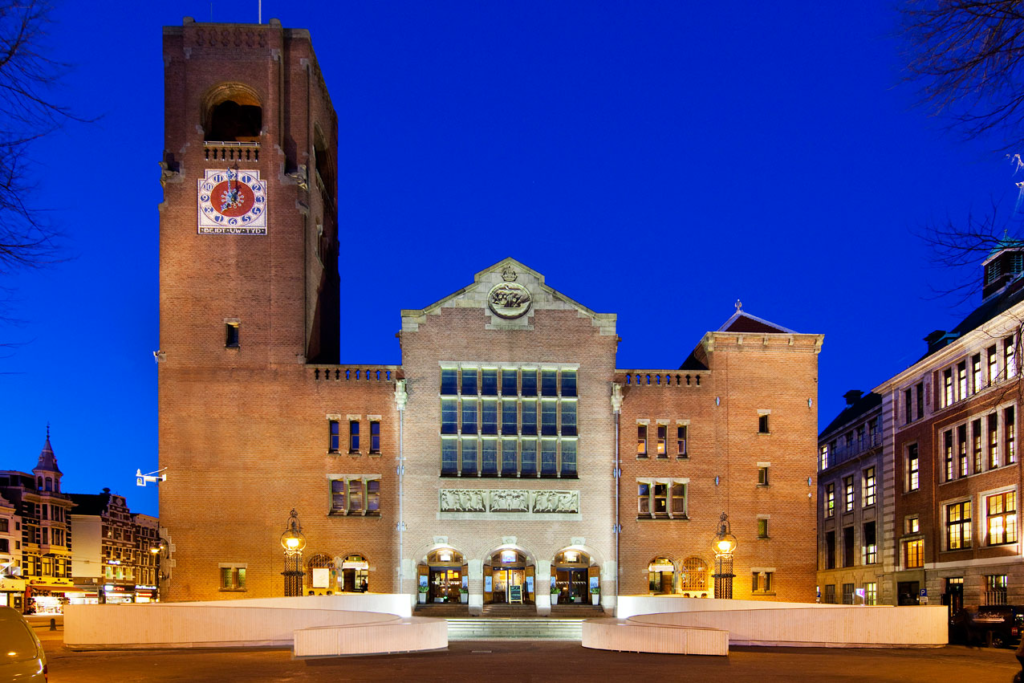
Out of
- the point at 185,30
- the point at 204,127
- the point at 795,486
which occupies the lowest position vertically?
the point at 795,486

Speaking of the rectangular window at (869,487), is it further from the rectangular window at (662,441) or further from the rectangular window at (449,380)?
the rectangular window at (449,380)

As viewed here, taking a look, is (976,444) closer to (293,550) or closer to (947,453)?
(947,453)

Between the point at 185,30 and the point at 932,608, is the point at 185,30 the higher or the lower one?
the higher one

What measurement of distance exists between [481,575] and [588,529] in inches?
202

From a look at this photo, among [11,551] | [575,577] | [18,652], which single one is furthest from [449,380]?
[11,551]

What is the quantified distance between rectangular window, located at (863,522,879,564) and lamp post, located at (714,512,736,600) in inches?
579

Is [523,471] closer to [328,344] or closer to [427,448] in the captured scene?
[427,448]

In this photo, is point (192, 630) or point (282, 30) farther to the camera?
point (282, 30)

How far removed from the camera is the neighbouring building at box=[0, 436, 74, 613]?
104 m

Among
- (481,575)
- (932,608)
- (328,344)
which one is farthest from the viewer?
(328,344)

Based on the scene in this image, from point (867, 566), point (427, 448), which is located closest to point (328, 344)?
point (427, 448)

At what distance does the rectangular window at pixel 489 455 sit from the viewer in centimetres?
4650

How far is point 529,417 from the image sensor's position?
46.9 metres

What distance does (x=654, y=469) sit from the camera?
4700 centimetres
